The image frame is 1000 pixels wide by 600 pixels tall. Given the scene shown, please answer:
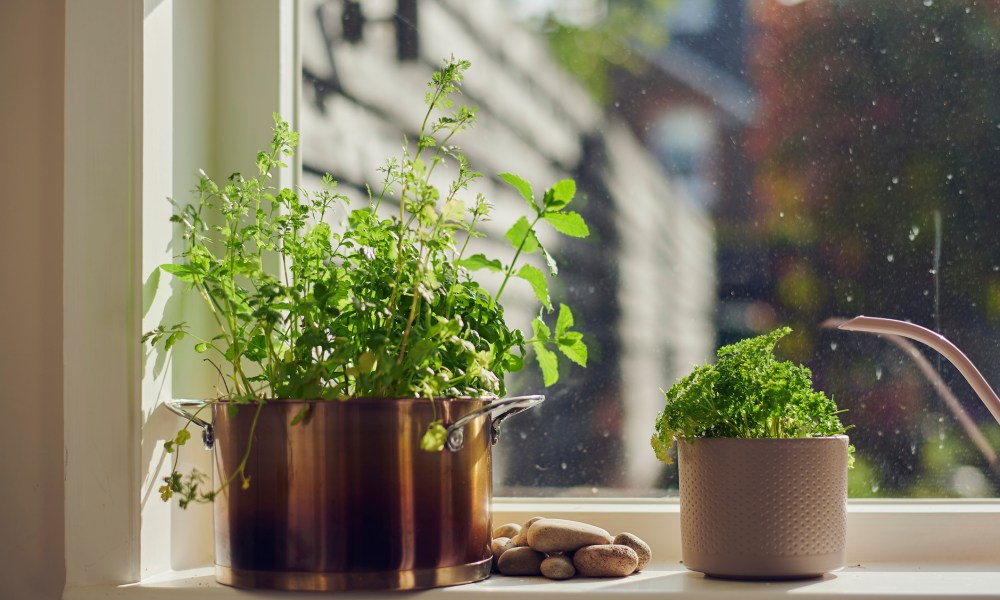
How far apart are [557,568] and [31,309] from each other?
635 mm

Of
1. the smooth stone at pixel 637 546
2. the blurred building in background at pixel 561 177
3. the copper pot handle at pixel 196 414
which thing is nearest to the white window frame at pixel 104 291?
the copper pot handle at pixel 196 414

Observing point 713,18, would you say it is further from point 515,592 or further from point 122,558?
point 122,558

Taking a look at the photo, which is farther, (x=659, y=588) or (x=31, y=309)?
(x=31, y=309)

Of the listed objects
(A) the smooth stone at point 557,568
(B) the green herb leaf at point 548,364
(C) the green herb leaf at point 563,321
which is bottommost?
(A) the smooth stone at point 557,568

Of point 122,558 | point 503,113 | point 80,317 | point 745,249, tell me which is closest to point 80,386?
point 80,317

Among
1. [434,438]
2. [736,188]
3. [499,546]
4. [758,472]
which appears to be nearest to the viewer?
→ [434,438]

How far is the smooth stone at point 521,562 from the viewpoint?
1.09 metres

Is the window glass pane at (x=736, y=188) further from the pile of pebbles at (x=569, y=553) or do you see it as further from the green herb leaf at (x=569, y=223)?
the green herb leaf at (x=569, y=223)

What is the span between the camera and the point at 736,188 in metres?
→ 1.30

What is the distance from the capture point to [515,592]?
99 cm

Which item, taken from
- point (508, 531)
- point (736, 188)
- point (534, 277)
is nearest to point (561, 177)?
point (736, 188)

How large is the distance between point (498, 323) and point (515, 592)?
26 cm

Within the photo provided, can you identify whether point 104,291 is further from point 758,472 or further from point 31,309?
point 758,472

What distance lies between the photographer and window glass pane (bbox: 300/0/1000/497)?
4.13ft
